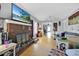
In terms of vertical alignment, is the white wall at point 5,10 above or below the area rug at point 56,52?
above

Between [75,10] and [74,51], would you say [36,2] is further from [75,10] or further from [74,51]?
[74,51]

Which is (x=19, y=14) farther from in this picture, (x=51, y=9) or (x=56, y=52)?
(x=56, y=52)

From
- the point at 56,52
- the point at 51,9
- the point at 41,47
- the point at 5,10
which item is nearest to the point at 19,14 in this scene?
the point at 5,10

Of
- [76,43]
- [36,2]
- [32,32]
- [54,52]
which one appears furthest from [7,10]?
[76,43]

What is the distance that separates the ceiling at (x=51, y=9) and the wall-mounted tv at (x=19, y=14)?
0.24 ft

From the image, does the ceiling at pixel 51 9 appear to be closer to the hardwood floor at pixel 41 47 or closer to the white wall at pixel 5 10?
the white wall at pixel 5 10

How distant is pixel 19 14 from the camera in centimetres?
216

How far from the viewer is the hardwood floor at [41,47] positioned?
6.95 ft

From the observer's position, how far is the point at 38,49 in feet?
7.25

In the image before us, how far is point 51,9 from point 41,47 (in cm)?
76

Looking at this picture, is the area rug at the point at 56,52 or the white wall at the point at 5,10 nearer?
the white wall at the point at 5,10

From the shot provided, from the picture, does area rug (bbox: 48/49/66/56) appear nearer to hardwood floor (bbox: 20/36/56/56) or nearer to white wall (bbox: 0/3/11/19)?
hardwood floor (bbox: 20/36/56/56)

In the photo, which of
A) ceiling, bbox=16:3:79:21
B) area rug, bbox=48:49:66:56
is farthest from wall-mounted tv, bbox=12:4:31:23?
area rug, bbox=48:49:66:56

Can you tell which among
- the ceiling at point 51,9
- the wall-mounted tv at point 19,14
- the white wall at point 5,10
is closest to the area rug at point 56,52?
the ceiling at point 51,9
